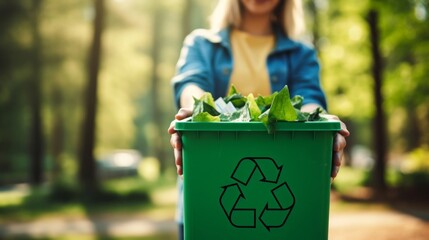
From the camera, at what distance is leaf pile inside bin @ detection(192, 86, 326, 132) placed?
6.20ft

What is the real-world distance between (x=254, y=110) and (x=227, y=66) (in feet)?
2.47

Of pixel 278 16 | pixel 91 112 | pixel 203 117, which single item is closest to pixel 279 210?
pixel 203 117

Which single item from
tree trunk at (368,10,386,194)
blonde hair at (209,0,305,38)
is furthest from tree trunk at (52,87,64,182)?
blonde hair at (209,0,305,38)

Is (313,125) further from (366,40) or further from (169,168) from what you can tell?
(169,168)

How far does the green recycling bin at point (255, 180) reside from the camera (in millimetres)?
1949

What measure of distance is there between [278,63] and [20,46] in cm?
1728

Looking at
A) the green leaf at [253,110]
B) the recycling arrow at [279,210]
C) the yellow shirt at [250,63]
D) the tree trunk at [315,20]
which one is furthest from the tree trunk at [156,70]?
the recycling arrow at [279,210]

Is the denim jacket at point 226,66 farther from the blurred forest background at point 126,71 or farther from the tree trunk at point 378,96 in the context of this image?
the tree trunk at point 378,96

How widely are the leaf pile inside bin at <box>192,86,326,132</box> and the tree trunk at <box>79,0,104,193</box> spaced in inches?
482

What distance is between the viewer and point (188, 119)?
200cm

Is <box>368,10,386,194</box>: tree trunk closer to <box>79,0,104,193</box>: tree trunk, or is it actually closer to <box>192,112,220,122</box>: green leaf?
<box>79,0,104,193</box>: tree trunk

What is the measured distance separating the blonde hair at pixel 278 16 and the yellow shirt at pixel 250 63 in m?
0.07

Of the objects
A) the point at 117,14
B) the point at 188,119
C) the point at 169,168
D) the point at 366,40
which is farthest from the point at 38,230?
the point at 169,168

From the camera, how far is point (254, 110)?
1.96 meters
